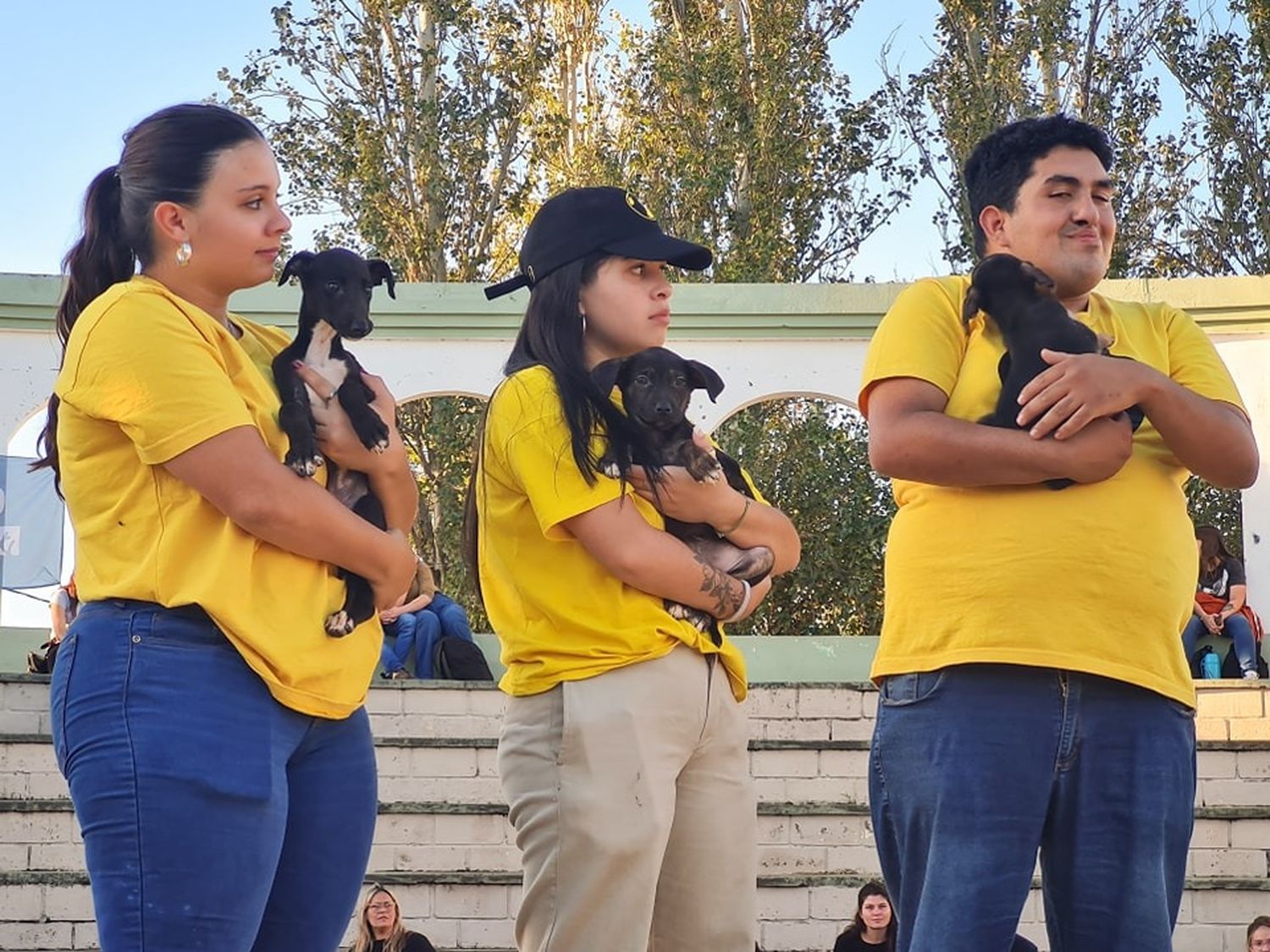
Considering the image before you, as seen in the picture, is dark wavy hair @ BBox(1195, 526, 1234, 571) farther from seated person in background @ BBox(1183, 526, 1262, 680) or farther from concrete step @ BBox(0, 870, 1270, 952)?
concrete step @ BBox(0, 870, 1270, 952)

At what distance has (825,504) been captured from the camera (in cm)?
1472

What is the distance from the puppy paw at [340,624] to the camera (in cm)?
262

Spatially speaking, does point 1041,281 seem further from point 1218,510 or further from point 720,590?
point 1218,510

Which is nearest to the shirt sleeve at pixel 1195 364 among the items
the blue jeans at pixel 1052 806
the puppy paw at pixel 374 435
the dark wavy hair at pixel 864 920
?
the blue jeans at pixel 1052 806

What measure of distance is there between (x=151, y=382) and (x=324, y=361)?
579 mm

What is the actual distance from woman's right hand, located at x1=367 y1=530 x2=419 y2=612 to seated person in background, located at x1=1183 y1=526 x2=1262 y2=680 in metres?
8.71

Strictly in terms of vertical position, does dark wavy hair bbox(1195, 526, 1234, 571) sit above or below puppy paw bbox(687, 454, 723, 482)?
above

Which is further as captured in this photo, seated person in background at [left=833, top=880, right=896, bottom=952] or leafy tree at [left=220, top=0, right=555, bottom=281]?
leafy tree at [left=220, top=0, right=555, bottom=281]

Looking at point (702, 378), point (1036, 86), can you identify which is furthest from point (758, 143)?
point (702, 378)

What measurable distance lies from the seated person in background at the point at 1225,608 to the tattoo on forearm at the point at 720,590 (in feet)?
26.6

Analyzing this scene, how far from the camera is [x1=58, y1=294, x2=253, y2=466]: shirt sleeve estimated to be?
2.49 m

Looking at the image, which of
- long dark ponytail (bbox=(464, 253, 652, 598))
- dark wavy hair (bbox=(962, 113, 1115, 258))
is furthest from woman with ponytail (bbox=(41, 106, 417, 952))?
dark wavy hair (bbox=(962, 113, 1115, 258))

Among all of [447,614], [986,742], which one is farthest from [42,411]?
[986,742]

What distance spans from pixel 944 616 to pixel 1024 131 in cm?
93
